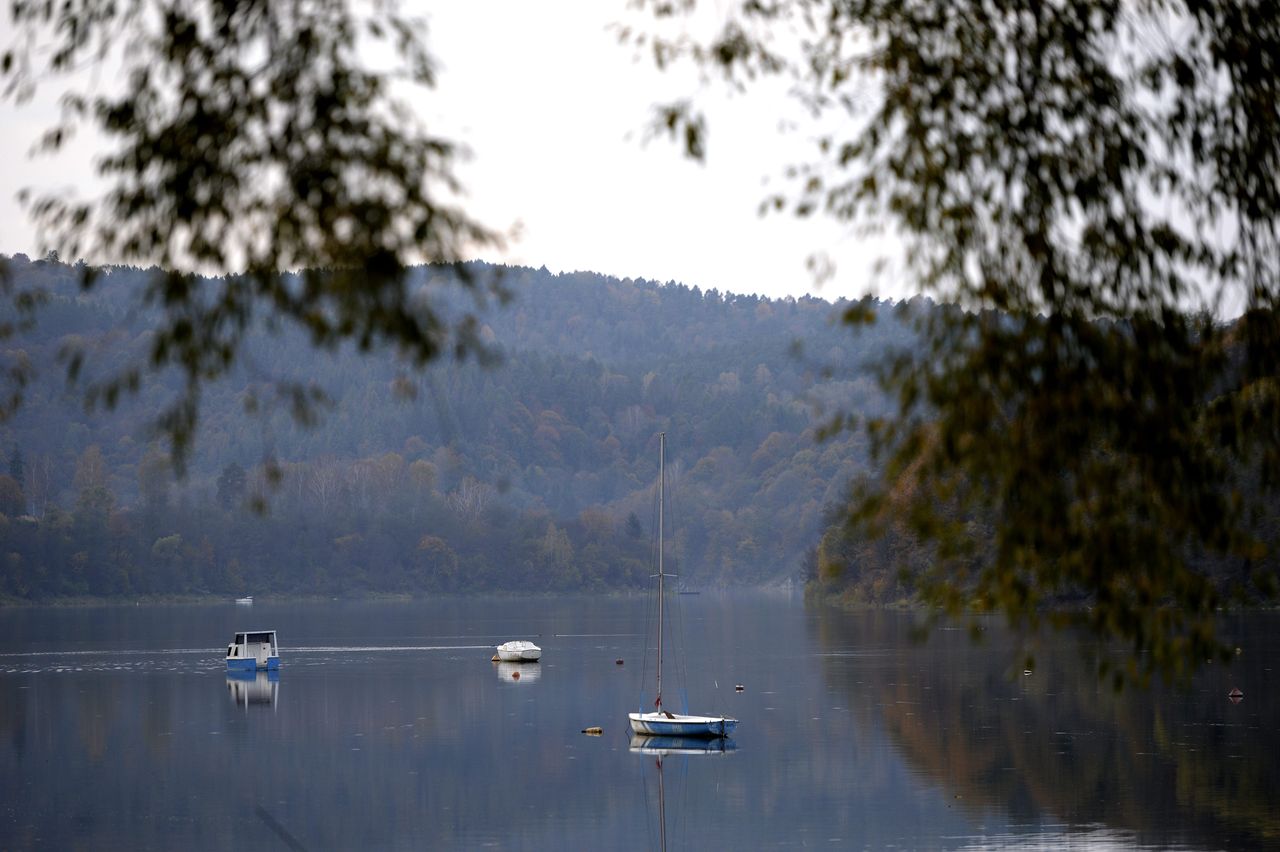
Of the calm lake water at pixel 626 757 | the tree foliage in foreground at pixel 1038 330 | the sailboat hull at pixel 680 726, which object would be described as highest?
the tree foliage in foreground at pixel 1038 330

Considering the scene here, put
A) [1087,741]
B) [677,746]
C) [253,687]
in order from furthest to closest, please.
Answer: [253,687], [677,746], [1087,741]

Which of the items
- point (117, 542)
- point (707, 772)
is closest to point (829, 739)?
point (707, 772)

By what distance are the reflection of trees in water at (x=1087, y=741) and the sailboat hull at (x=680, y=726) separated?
5251 millimetres

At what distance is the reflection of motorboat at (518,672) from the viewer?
252ft

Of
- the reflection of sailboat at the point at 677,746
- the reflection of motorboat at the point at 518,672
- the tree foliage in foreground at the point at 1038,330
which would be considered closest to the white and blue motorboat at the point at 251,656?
the reflection of motorboat at the point at 518,672

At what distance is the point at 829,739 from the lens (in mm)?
Answer: 51156

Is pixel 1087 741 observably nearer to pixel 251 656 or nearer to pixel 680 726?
pixel 680 726

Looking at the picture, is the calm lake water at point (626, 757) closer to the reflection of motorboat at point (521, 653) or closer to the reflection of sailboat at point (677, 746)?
the reflection of sailboat at point (677, 746)

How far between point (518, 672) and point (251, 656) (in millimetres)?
12912

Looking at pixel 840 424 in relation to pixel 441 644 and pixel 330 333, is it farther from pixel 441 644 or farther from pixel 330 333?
pixel 441 644

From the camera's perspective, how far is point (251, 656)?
81562mm

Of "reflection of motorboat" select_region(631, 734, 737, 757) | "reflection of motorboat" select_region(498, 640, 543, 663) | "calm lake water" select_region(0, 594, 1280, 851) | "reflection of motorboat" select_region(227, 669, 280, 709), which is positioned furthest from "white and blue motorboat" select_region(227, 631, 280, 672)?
"reflection of motorboat" select_region(631, 734, 737, 757)

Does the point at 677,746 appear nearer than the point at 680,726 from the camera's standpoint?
Yes

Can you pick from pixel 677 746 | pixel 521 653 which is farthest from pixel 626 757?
pixel 521 653
